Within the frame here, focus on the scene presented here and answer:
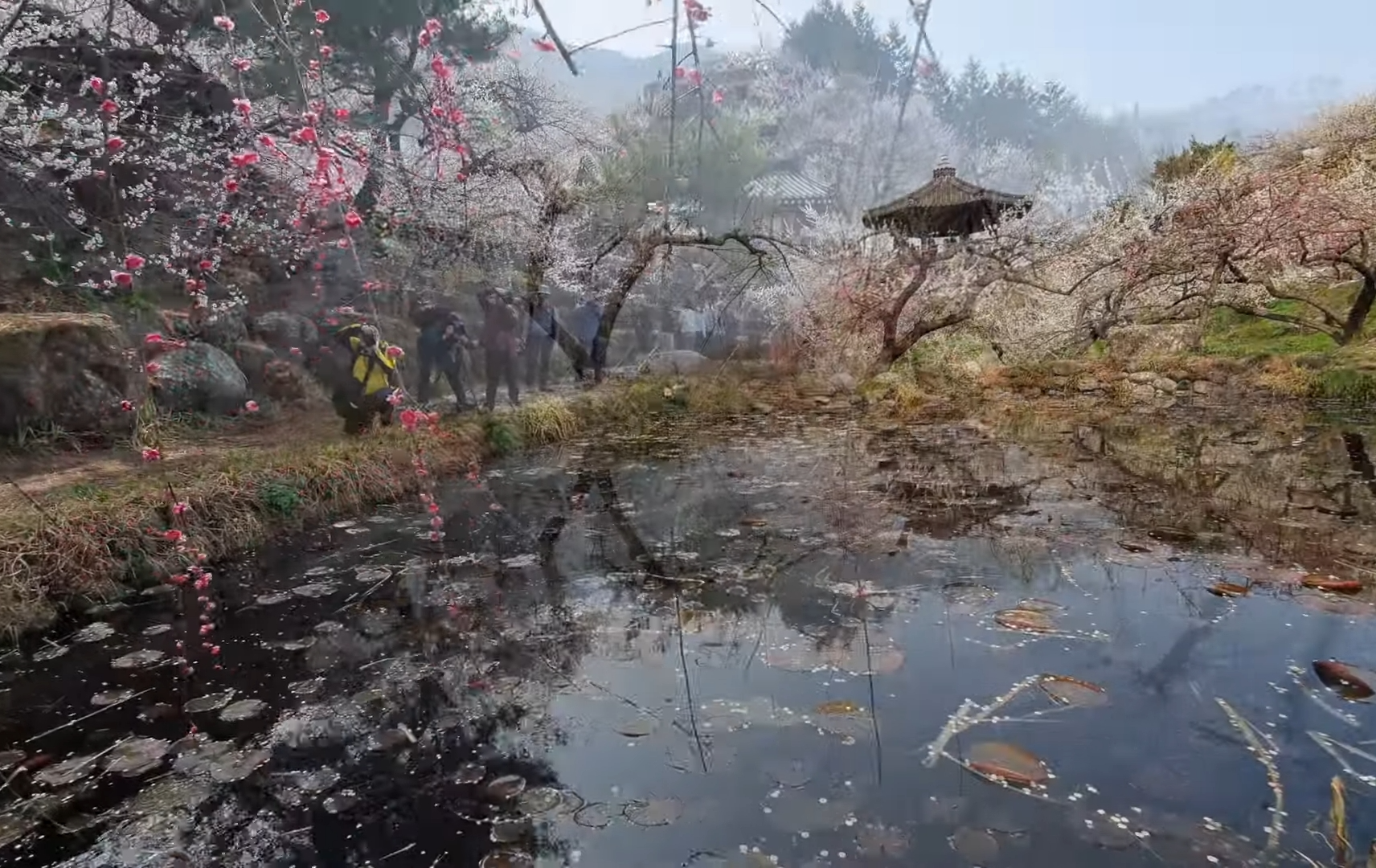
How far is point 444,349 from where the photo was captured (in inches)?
349

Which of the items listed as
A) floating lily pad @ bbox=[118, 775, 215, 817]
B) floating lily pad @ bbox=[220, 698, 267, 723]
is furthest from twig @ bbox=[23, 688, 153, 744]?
floating lily pad @ bbox=[118, 775, 215, 817]

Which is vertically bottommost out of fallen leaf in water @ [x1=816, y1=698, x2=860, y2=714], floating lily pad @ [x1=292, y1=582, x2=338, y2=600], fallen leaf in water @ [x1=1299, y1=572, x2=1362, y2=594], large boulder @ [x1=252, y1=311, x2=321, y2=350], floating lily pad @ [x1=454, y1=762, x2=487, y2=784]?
fallen leaf in water @ [x1=1299, y1=572, x2=1362, y2=594]

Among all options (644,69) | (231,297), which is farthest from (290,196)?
(644,69)

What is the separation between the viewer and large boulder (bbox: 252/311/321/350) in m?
9.33

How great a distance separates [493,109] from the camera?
33.8ft

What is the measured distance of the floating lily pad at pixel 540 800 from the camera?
2525mm

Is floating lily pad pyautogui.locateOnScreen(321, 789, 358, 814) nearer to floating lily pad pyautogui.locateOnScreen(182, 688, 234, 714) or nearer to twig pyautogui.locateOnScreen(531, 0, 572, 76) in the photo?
floating lily pad pyautogui.locateOnScreen(182, 688, 234, 714)

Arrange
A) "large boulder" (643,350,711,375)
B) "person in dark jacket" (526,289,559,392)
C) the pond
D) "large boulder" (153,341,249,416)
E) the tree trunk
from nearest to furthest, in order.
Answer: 1. the pond
2. "large boulder" (153,341,249,416)
3. the tree trunk
4. "person in dark jacket" (526,289,559,392)
5. "large boulder" (643,350,711,375)

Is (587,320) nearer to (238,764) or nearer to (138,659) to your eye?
(138,659)

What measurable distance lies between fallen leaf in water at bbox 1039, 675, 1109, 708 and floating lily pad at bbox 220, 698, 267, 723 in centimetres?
346

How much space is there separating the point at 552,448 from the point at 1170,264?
9.66m

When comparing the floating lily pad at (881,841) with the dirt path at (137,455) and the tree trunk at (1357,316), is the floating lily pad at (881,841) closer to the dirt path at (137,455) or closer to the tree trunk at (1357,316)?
the dirt path at (137,455)

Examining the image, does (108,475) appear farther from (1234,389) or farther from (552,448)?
(1234,389)

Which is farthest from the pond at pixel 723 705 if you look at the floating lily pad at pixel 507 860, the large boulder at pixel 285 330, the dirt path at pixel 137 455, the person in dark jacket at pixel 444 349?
the large boulder at pixel 285 330
